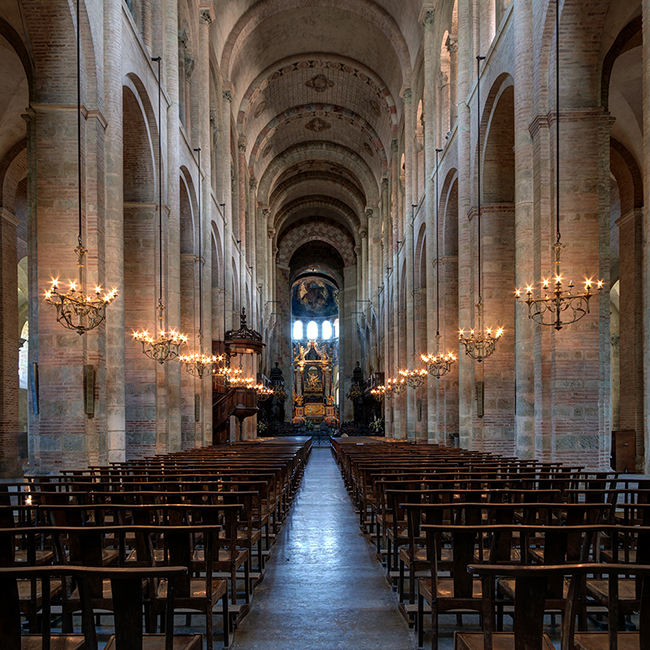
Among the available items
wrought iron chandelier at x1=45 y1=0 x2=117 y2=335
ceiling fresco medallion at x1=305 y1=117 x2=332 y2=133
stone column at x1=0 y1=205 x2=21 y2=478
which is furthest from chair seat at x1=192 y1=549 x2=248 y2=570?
ceiling fresco medallion at x1=305 y1=117 x2=332 y2=133

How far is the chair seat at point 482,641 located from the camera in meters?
3.27

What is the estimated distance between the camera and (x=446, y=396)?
67.9ft

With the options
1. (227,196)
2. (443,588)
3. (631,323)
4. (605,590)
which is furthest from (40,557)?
(227,196)

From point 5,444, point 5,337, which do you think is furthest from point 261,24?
point 5,444

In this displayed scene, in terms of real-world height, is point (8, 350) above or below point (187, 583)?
above

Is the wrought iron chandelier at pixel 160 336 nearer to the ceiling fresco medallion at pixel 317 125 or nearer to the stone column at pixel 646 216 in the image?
the stone column at pixel 646 216

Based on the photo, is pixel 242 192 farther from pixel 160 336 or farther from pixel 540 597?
pixel 540 597

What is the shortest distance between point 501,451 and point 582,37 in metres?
9.34

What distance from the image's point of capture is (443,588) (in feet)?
14.9

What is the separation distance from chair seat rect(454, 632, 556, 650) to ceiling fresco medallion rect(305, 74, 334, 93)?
36.4 m

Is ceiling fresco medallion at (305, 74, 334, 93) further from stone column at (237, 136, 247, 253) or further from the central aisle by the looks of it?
the central aisle

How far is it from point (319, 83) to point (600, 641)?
3727cm

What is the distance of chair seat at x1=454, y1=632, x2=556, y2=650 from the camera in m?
3.27

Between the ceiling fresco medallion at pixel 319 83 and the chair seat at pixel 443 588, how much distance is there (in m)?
35.3
